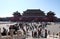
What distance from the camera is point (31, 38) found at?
13.2 metres

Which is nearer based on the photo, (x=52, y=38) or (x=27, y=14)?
(x=52, y=38)

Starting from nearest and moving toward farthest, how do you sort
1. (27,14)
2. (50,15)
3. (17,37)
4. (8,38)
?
(8,38)
(17,37)
(50,15)
(27,14)

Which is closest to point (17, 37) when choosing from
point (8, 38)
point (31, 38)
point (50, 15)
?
point (8, 38)

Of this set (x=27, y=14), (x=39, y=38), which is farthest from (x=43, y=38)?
(x=27, y=14)

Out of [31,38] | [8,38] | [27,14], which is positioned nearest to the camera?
[8,38]

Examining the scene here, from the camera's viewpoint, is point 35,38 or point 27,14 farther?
point 27,14

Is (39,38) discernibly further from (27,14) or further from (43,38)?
(27,14)

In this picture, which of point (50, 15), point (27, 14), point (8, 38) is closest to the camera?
point (8, 38)

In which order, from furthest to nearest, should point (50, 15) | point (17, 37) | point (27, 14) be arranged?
point (27, 14) → point (50, 15) → point (17, 37)

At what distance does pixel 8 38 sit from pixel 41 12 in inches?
1848

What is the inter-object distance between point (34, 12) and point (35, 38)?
44.4m

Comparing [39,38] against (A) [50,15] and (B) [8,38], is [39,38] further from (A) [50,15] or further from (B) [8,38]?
(A) [50,15]

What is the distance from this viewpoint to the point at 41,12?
57000mm

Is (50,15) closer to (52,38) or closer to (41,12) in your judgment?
(41,12)
